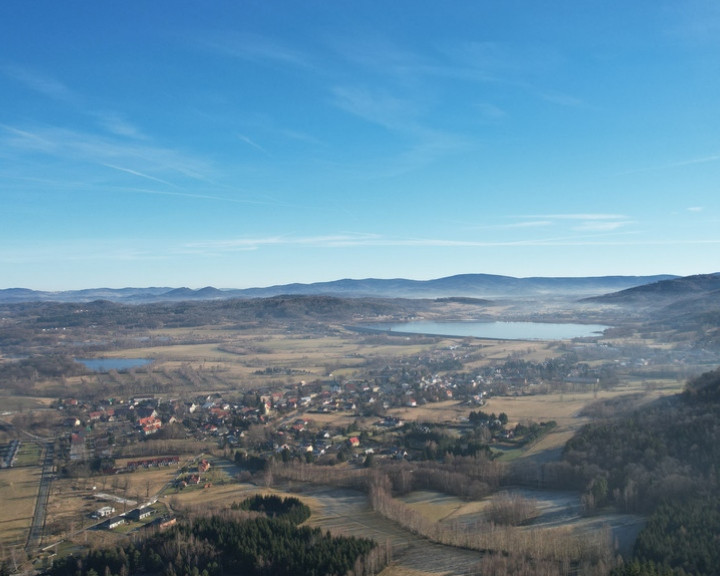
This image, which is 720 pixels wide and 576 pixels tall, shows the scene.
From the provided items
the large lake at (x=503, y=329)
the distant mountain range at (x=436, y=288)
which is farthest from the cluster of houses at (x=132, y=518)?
the distant mountain range at (x=436, y=288)

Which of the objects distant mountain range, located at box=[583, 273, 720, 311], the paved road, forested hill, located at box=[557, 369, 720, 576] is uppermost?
distant mountain range, located at box=[583, 273, 720, 311]

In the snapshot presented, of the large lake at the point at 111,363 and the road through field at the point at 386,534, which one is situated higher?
the large lake at the point at 111,363

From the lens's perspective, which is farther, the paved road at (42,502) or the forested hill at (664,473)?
the paved road at (42,502)

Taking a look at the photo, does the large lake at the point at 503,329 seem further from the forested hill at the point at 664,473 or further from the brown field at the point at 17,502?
the brown field at the point at 17,502

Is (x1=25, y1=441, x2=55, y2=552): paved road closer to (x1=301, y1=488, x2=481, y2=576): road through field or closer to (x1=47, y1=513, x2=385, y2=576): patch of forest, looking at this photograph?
(x1=47, y1=513, x2=385, y2=576): patch of forest

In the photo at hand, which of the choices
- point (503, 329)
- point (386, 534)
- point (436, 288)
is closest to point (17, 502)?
point (386, 534)

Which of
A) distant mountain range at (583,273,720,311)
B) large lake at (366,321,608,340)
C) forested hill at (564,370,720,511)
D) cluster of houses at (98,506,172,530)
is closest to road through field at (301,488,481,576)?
cluster of houses at (98,506,172,530)
